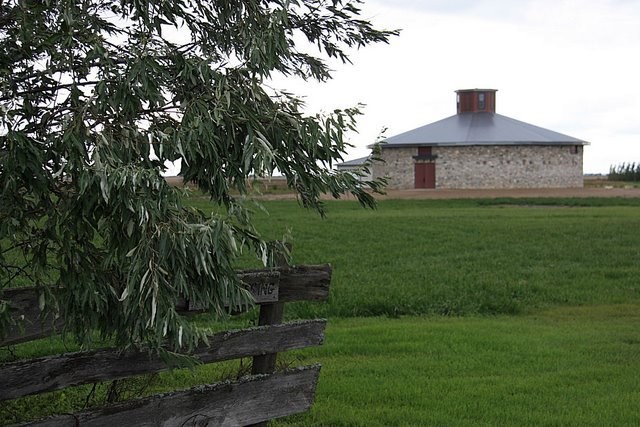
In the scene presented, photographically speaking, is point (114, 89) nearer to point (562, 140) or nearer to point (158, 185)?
point (158, 185)

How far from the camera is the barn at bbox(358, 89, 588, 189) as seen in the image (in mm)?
63500

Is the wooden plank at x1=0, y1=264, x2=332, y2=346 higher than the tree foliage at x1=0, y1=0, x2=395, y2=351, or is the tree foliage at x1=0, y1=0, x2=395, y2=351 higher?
the tree foliage at x1=0, y1=0, x2=395, y2=351

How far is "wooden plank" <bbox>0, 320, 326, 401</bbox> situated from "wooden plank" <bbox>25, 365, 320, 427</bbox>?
8.1 inches

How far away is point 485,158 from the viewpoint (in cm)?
6347

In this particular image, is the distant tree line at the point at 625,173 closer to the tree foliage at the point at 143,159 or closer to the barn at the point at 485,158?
the barn at the point at 485,158

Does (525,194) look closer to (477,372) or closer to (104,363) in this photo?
(477,372)

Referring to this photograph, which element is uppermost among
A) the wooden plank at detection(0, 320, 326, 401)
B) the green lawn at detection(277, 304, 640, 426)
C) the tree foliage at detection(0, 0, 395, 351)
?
the tree foliage at detection(0, 0, 395, 351)

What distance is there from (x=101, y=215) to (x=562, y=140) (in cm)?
6377

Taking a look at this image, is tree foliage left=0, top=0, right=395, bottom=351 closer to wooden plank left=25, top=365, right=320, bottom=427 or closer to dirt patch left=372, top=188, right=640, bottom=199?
wooden plank left=25, top=365, right=320, bottom=427

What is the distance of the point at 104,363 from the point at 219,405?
97 centimetres

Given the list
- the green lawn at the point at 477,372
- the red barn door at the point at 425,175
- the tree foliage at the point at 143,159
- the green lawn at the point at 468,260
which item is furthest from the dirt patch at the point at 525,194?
the tree foliage at the point at 143,159

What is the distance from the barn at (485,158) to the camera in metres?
63.5

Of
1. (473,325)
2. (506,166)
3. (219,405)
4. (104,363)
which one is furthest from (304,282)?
(506,166)

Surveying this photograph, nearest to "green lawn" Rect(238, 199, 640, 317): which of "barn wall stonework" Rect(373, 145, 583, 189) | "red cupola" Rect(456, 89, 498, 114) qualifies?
"barn wall stonework" Rect(373, 145, 583, 189)
